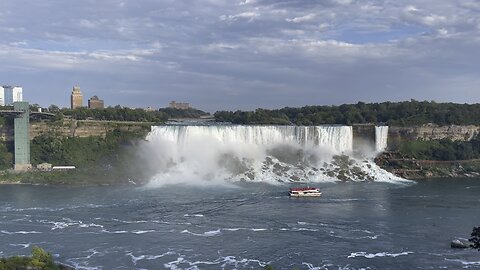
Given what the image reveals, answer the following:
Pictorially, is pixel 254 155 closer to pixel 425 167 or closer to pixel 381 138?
pixel 381 138

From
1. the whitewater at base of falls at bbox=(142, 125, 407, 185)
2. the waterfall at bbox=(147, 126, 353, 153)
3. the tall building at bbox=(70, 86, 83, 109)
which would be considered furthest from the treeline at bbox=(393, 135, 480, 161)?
the tall building at bbox=(70, 86, 83, 109)

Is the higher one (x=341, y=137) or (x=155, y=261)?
(x=341, y=137)

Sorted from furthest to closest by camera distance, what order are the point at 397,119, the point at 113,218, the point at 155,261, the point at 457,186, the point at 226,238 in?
the point at 397,119, the point at 457,186, the point at 113,218, the point at 226,238, the point at 155,261

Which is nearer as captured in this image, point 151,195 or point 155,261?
point 155,261

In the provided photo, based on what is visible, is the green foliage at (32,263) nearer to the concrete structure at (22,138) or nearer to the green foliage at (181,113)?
the concrete structure at (22,138)

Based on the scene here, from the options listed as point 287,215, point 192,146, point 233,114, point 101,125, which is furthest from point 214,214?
point 233,114

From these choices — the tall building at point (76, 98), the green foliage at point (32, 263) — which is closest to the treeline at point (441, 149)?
the green foliage at point (32, 263)

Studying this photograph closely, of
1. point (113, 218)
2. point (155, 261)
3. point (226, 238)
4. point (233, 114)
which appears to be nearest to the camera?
point (155, 261)

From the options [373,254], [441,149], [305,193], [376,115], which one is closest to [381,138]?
[441,149]

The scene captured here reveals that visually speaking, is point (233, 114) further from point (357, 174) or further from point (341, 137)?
point (357, 174)
